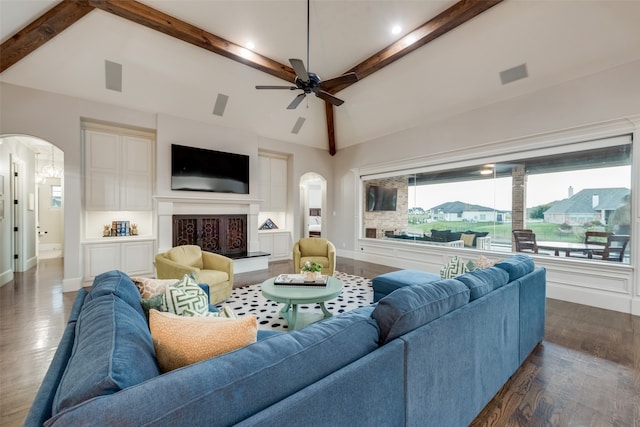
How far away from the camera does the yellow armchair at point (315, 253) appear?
464 cm

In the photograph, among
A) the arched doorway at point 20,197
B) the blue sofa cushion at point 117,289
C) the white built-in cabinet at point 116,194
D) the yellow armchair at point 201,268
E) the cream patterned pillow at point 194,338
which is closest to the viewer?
the cream patterned pillow at point 194,338

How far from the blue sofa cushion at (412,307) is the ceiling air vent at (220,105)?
5356mm

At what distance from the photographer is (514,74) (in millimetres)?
4176

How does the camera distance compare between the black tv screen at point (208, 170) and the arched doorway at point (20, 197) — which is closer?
the arched doorway at point (20, 197)

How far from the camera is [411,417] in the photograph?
1201 millimetres

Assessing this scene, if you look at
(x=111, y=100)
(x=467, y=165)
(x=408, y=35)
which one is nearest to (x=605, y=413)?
(x=467, y=165)

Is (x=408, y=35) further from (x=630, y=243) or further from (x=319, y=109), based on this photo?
(x=630, y=243)

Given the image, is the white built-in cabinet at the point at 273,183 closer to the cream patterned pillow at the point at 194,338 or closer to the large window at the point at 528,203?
the large window at the point at 528,203

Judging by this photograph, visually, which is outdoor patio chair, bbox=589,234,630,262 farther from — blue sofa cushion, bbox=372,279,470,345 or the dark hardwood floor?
blue sofa cushion, bbox=372,279,470,345

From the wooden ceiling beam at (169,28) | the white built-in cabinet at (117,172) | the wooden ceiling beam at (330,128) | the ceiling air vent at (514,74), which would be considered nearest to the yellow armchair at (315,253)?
the white built-in cabinet at (117,172)

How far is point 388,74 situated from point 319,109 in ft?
6.52

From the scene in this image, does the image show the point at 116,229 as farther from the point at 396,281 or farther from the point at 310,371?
the point at 310,371

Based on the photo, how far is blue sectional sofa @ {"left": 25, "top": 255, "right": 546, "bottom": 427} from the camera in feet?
2.21

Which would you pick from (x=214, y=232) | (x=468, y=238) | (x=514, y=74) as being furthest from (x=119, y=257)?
(x=514, y=74)
